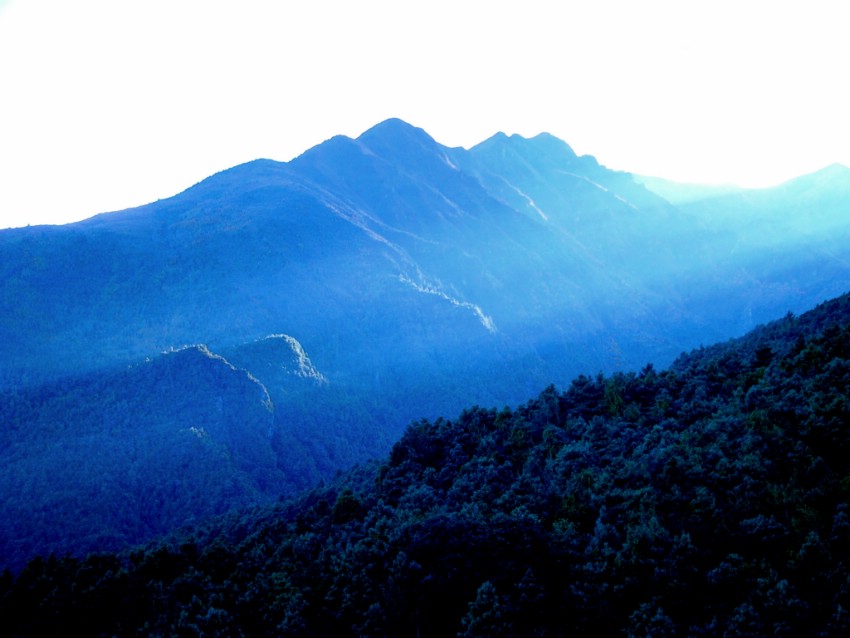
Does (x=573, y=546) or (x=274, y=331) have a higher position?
(x=274, y=331)

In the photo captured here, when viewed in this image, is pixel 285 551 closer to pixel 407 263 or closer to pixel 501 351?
pixel 501 351

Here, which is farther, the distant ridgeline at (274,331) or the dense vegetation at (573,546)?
the distant ridgeline at (274,331)

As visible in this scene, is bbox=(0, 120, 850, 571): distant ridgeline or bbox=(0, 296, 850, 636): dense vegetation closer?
bbox=(0, 296, 850, 636): dense vegetation

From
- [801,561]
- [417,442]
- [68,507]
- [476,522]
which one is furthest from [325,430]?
[801,561]

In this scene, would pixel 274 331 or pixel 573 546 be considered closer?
pixel 573 546
